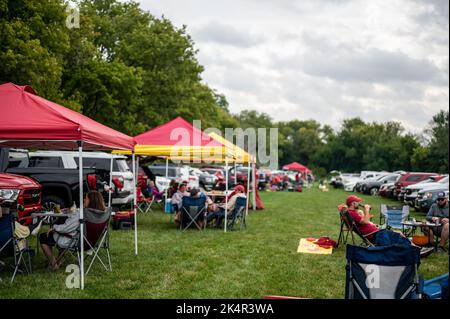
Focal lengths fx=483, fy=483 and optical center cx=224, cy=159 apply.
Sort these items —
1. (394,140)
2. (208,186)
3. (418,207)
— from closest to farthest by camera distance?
(418,207), (208,186), (394,140)

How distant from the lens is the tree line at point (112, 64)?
50.1 ft

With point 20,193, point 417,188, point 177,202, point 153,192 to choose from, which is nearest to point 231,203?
point 177,202

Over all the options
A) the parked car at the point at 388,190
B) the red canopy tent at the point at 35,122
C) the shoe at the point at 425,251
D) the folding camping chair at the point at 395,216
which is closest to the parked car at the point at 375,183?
the parked car at the point at 388,190

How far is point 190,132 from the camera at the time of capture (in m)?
13.4

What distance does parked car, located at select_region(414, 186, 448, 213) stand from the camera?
17.4 m

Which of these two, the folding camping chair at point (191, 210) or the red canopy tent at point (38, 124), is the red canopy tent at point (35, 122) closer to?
the red canopy tent at point (38, 124)

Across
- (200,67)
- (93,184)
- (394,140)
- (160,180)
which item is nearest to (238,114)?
(394,140)

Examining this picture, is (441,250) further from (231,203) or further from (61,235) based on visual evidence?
(61,235)

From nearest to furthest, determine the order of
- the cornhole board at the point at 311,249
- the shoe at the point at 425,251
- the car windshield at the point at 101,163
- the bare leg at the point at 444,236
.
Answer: the shoe at the point at 425,251 < the cornhole board at the point at 311,249 < the bare leg at the point at 444,236 < the car windshield at the point at 101,163

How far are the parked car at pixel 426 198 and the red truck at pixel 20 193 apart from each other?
1345 cm

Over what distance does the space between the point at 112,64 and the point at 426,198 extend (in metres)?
15.4

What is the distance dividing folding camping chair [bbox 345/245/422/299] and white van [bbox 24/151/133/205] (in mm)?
10230
